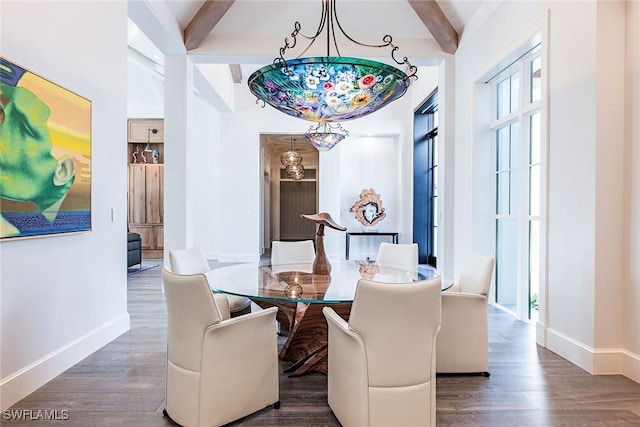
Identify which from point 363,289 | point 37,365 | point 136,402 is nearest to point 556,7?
point 363,289

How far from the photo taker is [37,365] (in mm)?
2379

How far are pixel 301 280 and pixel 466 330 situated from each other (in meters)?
1.18

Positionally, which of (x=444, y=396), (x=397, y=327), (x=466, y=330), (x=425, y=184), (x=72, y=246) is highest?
(x=425, y=184)

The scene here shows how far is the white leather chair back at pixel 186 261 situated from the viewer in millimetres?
2862

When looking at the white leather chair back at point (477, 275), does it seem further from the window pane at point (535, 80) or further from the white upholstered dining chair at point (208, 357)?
the window pane at point (535, 80)

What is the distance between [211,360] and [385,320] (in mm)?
901

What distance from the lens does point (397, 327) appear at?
65.5 inches

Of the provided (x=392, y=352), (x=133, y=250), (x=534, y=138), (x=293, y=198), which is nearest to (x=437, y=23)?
(x=534, y=138)

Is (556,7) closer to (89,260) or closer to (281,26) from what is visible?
(281,26)

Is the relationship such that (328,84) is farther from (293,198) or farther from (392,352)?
(293,198)

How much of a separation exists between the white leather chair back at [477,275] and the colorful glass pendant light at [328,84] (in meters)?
1.30

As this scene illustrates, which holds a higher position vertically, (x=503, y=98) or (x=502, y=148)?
(x=503, y=98)

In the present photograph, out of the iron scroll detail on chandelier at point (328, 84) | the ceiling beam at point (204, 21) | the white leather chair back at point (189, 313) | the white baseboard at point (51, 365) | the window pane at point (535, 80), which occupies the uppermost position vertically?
the ceiling beam at point (204, 21)

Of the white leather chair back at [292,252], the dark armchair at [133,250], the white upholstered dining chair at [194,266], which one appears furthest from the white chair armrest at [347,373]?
the dark armchair at [133,250]
